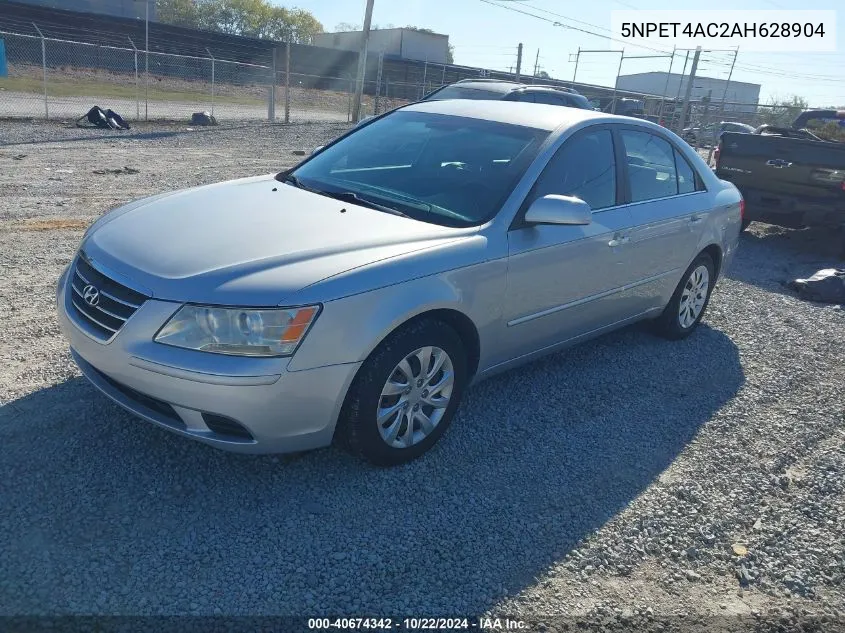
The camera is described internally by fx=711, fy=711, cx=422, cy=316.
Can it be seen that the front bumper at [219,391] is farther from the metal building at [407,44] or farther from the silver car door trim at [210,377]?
the metal building at [407,44]

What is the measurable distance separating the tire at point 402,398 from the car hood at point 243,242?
42 cm

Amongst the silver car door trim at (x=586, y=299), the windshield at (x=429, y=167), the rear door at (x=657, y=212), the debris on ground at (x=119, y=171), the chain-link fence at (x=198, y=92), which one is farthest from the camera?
the chain-link fence at (x=198, y=92)

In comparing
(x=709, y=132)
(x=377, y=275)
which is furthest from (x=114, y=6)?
(x=377, y=275)

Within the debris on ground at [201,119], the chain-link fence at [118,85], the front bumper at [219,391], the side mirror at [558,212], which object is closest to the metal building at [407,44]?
the chain-link fence at [118,85]

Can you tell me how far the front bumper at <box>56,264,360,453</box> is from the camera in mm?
2877

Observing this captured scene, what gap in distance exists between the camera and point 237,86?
101 feet

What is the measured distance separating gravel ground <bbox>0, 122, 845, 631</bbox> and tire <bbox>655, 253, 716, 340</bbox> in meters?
0.52

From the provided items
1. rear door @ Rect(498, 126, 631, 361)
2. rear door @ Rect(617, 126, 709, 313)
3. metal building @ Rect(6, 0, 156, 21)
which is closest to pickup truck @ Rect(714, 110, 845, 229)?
rear door @ Rect(617, 126, 709, 313)

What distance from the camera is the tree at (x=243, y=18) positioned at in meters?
70.2

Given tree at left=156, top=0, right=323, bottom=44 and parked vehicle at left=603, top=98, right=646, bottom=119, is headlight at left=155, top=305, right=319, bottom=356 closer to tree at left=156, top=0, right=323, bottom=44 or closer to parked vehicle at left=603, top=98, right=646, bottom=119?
parked vehicle at left=603, top=98, right=646, bottom=119

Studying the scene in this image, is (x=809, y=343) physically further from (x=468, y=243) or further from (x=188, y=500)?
(x=188, y=500)

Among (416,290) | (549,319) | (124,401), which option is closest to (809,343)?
(549,319)

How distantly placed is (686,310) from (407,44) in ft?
180

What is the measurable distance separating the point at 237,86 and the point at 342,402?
30.4 m
